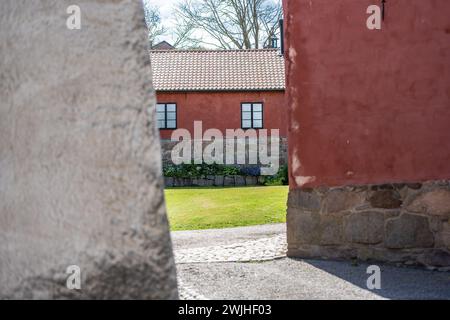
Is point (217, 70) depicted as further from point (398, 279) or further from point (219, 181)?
point (398, 279)

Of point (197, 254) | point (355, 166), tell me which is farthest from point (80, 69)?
point (197, 254)

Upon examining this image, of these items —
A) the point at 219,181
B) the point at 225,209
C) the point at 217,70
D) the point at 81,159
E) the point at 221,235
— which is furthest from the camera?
the point at 217,70

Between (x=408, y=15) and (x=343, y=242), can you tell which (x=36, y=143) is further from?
(x=408, y=15)

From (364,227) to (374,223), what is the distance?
0.11 m

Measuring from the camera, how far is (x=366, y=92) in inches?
220

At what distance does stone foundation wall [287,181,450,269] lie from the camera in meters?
5.23

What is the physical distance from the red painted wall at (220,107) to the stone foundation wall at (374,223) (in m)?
15.1

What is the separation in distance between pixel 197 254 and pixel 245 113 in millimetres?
15236

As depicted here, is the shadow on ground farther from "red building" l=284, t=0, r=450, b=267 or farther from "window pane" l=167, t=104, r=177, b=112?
"window pane" l=167, t=104, r=177, b=112

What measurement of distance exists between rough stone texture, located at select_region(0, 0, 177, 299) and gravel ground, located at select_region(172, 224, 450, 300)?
3.11m

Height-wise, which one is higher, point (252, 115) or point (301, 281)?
point (252, 115)

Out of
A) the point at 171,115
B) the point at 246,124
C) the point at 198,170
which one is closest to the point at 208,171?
the point at 198,170

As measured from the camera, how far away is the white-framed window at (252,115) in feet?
68.1

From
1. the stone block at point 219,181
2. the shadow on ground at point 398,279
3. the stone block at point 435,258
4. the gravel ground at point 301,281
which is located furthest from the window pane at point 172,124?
the stone block at point 435,258
